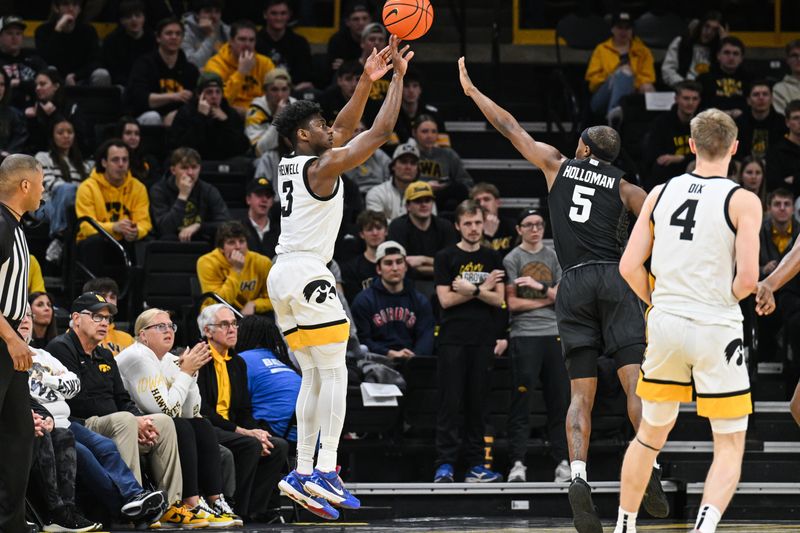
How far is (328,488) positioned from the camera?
8.73m

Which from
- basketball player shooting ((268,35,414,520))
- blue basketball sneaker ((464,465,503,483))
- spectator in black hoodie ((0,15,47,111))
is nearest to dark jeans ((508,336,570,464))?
blue basketball sneaker ((464,465,503,483))

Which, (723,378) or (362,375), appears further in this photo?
(362,375)

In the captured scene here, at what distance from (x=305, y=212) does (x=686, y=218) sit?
2675mm

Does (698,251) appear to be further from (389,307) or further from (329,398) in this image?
(389,307)

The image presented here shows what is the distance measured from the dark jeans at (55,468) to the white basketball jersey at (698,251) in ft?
14.7

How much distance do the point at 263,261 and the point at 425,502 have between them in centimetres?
282

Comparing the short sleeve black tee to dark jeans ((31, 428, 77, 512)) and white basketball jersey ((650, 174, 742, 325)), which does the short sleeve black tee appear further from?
white basketball jersey ((650, 174, 742, 325))

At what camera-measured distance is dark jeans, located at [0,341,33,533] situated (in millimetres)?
7809

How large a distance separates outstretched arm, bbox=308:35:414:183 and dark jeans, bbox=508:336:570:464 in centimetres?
421

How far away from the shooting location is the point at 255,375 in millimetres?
11695

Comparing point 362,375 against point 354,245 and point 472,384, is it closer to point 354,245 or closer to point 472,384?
point 472,384

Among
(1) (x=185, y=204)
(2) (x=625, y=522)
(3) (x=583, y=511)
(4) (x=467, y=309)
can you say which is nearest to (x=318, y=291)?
(3) (x=583, y=511)

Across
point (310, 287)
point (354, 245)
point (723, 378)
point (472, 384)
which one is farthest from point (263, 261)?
point (723, 378)

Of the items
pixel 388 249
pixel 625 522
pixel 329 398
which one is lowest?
pixel 625 522
